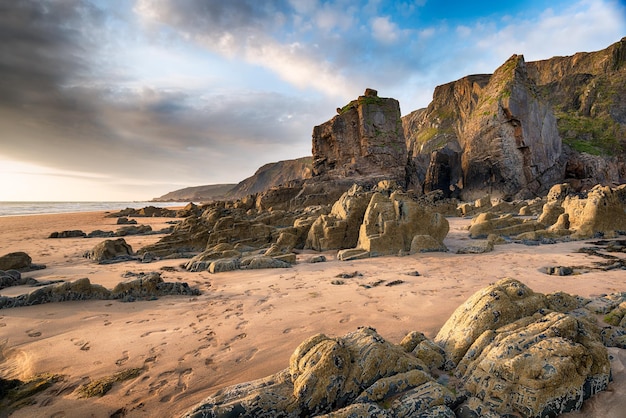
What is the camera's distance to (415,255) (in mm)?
9422

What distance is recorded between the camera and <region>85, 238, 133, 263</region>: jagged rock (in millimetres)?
10680

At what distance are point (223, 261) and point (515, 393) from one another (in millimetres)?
7804

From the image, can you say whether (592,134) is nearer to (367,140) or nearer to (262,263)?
(367,140)

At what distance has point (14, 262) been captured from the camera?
880 centimetres

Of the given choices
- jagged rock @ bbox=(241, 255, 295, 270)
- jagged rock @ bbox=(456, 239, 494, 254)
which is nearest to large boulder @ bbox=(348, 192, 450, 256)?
jagged rock @ bbox=(456, 239, 494, 254)

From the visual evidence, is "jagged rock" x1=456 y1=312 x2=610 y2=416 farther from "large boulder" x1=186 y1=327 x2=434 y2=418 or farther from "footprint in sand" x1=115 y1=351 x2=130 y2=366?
"footprint in sand" x1=115 y1=351 x2=130 y2=366

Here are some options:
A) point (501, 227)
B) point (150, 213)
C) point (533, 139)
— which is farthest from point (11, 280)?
point (533, 139)

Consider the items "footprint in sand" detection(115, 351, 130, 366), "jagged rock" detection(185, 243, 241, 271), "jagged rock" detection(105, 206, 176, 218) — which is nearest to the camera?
"footprint in sand" detection(115, 351, 130, 366)

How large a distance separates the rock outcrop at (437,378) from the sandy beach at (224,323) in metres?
0.27

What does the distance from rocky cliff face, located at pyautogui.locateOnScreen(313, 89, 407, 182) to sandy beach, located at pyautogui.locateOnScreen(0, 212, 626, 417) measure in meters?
30.8

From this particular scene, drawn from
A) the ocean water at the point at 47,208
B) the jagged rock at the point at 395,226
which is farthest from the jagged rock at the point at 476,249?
the ocean water at the point at 47,208

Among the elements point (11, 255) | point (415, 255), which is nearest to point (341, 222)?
point (415, 255)

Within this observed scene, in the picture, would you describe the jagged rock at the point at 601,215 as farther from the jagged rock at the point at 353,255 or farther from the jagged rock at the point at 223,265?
the jagged rock at the point at 223,265

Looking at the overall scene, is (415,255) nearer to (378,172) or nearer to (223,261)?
(223,261)
